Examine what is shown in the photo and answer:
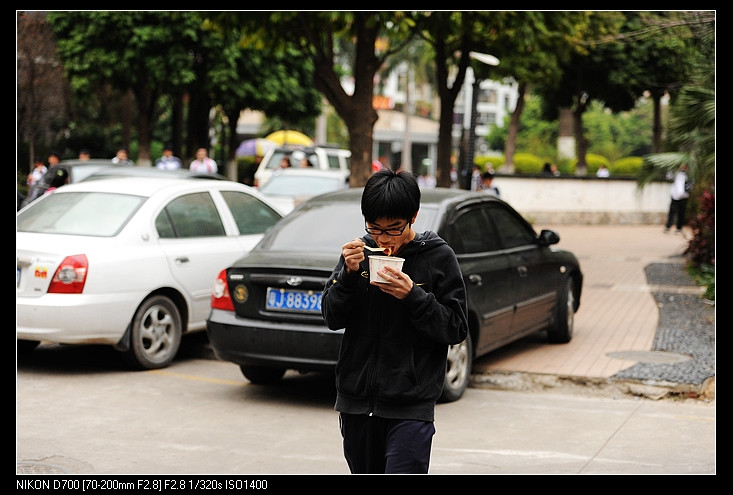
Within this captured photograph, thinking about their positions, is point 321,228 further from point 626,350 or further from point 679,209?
point 679,209

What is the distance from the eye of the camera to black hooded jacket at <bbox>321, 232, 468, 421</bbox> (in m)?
3.70

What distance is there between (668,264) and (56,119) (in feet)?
102

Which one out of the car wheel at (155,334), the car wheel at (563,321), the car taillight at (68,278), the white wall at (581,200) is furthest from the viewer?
the white wall at (581,200)

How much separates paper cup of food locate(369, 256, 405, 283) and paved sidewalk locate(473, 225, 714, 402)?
490 cm

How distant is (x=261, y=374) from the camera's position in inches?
321

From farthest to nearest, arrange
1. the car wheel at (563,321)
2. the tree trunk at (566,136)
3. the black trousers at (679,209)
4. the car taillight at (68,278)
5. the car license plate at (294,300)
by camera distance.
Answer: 1. the tree trunk at (566,136)
2. the black trousers at (679,209)
3. the car wheel at (563,321)
4. the car taillight at (68,278)
5. the car license plate at (294,300)

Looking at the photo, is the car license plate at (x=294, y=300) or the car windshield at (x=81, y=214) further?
the car windshield at (x=81, y=214)

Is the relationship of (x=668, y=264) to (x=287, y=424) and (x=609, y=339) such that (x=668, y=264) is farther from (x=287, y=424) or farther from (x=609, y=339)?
(x=287, y=424)

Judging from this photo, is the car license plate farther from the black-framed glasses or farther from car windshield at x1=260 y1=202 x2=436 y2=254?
the black-framed glasses

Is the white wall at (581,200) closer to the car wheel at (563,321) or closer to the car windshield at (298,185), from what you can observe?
the car windshield at (298,185)

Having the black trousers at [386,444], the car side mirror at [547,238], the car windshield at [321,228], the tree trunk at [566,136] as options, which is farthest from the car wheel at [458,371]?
the tree trunk at [566,136]

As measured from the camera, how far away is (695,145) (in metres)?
14.3

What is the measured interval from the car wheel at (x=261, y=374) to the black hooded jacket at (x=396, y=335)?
438cm

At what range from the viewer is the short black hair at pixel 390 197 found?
11.7 ft
